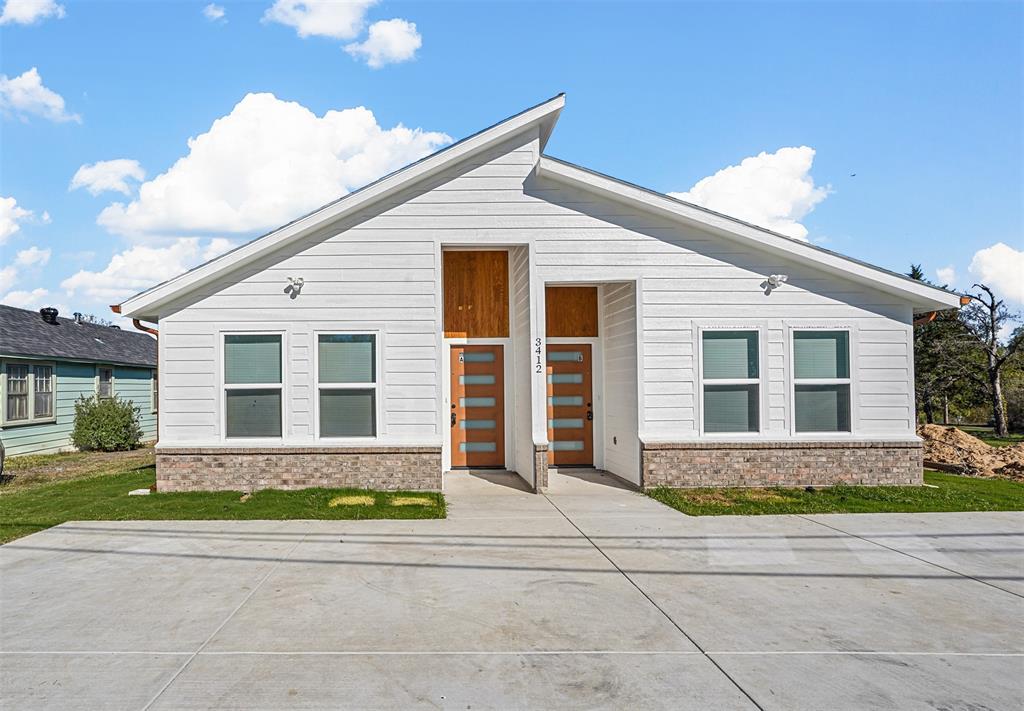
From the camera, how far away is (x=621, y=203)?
32.6 feet

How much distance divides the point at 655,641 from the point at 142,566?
15.6ft

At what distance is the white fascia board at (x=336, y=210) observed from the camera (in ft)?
30.5

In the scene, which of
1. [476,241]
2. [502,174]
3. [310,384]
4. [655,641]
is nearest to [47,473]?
[310,384]

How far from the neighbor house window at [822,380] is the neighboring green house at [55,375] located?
17710mm

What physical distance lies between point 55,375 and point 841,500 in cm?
1957

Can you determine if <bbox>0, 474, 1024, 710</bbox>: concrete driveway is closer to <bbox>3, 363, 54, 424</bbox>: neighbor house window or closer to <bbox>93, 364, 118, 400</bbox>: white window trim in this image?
<bbox>3, 363, 54, 424</bbox>: neighbor house window

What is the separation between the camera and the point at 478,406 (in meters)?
11.7

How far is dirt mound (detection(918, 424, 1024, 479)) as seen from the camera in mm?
12500

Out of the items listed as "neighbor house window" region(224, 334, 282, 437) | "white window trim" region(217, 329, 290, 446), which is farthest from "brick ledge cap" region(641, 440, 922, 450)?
"neighbor house window" region(224, 334, 282, 437)

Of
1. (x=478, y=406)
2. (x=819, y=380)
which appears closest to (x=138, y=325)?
(x=478, y=406)

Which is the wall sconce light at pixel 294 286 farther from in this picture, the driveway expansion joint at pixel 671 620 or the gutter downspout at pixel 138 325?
the driveway expansion joint at pixel 671 620

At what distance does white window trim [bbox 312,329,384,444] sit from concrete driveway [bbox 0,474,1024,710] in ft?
6.79

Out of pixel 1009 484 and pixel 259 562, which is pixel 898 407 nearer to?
pixel 1009 484

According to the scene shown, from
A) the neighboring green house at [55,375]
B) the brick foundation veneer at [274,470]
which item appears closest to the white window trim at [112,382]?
the neighboring green house at [55,375]
